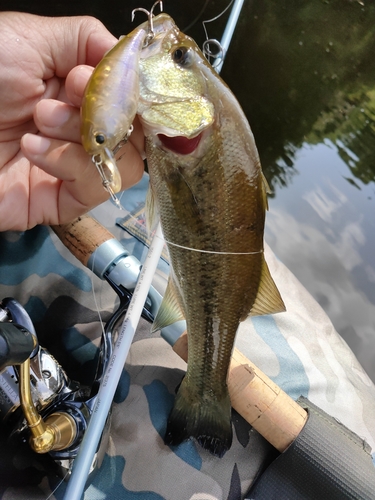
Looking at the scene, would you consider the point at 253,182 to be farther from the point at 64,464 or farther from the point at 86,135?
the point at 64,464

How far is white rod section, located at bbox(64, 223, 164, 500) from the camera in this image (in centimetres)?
104

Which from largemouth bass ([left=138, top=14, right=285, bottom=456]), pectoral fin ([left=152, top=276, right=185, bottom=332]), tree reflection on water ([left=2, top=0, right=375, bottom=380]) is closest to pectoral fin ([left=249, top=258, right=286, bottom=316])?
largemouth bass ([left=138, top=14, right=285, bottom=456])

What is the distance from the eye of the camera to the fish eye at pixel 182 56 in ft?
2.84

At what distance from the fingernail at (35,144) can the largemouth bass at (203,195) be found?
231mm

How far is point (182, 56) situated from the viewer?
87 centimetres

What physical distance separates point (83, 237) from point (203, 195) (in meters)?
0.78

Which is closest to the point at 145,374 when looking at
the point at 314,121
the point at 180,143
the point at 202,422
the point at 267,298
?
the point at 202,422

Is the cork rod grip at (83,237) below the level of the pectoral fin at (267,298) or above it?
below

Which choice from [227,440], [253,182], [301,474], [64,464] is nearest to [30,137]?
[253,182]

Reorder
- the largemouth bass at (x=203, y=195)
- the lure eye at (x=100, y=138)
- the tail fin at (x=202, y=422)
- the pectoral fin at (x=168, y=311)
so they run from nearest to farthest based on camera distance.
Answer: the lure eye at (x=100, y=138) < the largemouth bass at (x=203, y=195) < the pectoral fin at (x=168, y=311) < the tail fin at (x=202, y=422)

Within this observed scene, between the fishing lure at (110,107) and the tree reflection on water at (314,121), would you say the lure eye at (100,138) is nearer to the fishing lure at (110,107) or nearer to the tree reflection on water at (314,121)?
the fishing lure at (110,107)

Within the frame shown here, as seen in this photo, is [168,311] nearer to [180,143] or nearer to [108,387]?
[108,387]

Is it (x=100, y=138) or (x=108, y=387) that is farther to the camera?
(x=108, y=387)

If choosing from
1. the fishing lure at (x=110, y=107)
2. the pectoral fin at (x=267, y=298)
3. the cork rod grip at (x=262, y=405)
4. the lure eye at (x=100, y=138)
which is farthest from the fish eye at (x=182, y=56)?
the cork rod grip at (x=262, y=405)
